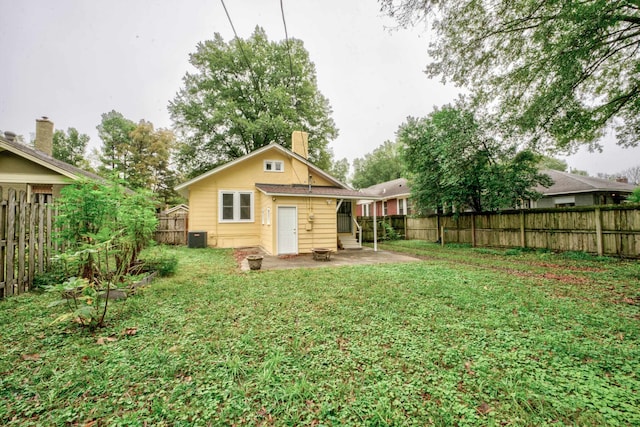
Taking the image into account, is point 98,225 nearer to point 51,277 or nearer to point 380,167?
point 51,277

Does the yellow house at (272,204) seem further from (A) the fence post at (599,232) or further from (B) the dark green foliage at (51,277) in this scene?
(A) the fence post at (599,232)

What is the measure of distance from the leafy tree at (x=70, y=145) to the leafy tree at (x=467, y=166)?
132ft

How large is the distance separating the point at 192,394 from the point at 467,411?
230 centimetres

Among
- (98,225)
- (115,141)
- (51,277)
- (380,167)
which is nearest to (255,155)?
(98,225)

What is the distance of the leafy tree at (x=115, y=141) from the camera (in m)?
26.2

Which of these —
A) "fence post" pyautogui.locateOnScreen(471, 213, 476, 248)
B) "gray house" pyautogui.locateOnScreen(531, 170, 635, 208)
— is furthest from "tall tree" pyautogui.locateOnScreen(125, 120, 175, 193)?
"gray house" pyautogui.locateOnScreen(531, 170, 635, 208)

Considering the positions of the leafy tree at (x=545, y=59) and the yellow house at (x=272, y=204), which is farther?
the yellow house at (x=272, y=204)

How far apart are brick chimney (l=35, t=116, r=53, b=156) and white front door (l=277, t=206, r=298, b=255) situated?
50.2 ft

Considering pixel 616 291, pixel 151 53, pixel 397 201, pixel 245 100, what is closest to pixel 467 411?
pixel 616 291

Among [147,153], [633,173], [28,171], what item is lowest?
[28,171]

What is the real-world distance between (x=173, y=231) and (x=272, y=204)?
23.6ft

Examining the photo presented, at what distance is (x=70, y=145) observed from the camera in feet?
104

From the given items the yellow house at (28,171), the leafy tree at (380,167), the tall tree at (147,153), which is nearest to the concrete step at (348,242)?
the yellow house at (28,171)

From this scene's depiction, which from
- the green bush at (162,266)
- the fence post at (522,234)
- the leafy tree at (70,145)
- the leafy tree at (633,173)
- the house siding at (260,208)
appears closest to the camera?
the green bush at (162,266)
